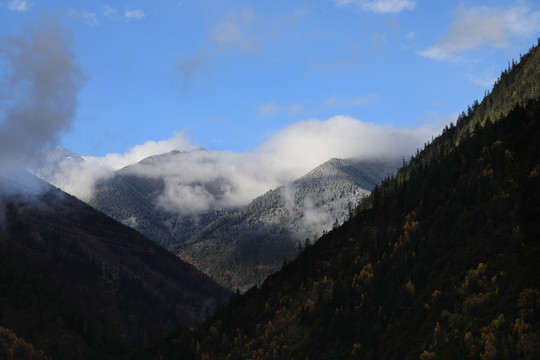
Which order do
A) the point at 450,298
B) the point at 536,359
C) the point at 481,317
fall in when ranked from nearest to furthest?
1. the point at 536,359
2. the point at 481,317
3. the point at 450,298

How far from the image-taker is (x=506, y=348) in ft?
456

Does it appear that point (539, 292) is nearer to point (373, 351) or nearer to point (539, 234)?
point (539, 234)

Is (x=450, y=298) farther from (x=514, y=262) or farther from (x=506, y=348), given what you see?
(x=506, y=348)

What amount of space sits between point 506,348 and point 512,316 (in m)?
12.1

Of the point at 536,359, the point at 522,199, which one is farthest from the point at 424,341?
the point at 522,199

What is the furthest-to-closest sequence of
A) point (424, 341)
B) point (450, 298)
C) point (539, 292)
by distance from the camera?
1. point (450, 298)
2. point (424, 341)
3. point (539, 292)

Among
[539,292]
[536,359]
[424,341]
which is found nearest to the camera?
[536,359]

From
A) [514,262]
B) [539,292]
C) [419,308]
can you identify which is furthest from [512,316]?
[419,308]

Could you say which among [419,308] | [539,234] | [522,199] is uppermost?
[522,199]

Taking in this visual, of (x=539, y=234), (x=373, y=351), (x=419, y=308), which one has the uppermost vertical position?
(x=539, y=234)

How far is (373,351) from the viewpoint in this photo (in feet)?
648

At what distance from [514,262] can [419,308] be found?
37.0 meters

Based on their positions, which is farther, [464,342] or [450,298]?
[450,298]

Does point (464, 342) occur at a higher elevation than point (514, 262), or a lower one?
lower
